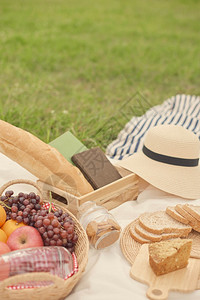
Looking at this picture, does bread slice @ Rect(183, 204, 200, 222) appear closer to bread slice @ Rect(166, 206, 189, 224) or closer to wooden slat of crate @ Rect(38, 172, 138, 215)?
bread slice @ Rect(166, 206, 189, 224)

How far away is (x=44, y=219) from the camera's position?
1.76 metres

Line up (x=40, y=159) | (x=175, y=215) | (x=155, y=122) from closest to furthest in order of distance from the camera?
(x=175, y=215) → (x=40, y=159) → (x=155, y=122)

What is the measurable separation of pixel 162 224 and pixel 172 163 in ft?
1.95

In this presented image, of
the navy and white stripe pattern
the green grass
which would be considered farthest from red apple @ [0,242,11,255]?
the green grass

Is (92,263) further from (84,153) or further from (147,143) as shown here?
(147,143)

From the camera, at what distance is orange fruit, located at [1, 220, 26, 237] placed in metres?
1.81

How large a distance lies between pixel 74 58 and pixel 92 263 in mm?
5113

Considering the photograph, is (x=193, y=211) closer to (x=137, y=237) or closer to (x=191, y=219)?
(x=191, y=219)

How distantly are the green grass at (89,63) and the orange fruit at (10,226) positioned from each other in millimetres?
1657

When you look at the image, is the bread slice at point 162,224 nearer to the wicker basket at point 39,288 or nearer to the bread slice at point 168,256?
the bread slice at point 168,256

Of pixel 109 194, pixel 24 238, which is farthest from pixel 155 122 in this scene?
pixel 24 238

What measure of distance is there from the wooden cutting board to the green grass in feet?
5.85

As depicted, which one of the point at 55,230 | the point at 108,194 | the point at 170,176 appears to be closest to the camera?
the point at 55,230

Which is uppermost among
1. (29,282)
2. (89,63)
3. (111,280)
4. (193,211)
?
(29,282)
